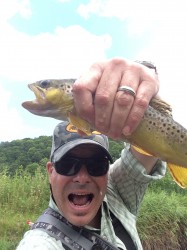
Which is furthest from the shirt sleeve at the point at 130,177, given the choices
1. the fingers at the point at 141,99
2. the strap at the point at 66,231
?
the fingers at the point at 141,99

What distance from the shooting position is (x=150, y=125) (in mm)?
2441

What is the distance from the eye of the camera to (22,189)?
31.6 ft

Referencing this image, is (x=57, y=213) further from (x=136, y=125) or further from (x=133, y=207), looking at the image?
(x=136, y=125)

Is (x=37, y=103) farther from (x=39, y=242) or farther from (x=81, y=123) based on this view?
(x=39, y=242)

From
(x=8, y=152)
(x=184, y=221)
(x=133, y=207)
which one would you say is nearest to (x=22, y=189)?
(x=184, y=221)

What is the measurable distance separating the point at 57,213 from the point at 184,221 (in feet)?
19.8

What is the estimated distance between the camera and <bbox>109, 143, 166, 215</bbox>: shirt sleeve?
3.80 meters

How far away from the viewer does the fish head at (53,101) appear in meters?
2.52

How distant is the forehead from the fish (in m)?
1.11

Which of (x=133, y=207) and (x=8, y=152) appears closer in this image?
(x=133, y=207)

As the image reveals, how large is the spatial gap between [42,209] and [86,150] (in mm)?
5664

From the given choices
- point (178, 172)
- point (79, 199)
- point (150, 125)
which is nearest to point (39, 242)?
point (79, 199)

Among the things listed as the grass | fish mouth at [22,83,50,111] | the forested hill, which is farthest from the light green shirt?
the forested hill

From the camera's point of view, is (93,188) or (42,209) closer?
(93,188)
